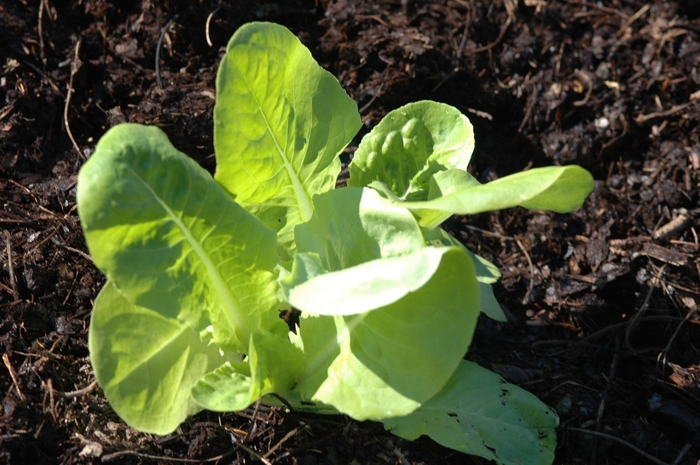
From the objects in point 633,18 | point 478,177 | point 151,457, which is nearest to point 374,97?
point 478,177

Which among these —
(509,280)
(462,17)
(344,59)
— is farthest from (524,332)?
(462,17)

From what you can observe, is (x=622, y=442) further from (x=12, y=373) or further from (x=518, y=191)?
(x=12, y=373)

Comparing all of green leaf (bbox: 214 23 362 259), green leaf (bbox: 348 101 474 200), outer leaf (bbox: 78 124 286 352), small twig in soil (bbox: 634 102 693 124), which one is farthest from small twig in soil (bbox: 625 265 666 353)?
outer leaf (bbox: 78 124 286 352)

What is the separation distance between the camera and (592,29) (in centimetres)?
331

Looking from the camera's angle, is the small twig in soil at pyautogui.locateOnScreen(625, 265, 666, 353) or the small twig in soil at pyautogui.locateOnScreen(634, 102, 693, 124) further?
the small twig in soil at pyautogui.locateOnScreen(634, 102, 693, 124)

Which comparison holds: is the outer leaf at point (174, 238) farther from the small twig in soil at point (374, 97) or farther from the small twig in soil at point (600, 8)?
the small twig in soil at point (600, 8)

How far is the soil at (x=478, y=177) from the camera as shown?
192cm

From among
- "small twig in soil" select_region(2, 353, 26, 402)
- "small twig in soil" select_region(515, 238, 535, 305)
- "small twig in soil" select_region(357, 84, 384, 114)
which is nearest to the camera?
"small twig in soil" select_region(2, 353, 26, 402)

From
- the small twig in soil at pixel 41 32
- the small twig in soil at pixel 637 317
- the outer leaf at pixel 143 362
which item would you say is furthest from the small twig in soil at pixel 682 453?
the small twig in soil at pixel 41 32

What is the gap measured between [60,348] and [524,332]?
169 centimetres

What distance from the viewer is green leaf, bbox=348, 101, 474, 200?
2.04 m

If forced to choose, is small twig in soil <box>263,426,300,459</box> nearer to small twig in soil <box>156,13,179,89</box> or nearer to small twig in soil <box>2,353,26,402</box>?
small twig in soil <box>2,353,26,402</box>

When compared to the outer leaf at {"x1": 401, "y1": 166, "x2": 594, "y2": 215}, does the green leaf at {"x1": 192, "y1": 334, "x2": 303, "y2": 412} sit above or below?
below

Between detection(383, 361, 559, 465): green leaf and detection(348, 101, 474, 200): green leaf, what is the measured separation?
64 centimetres
